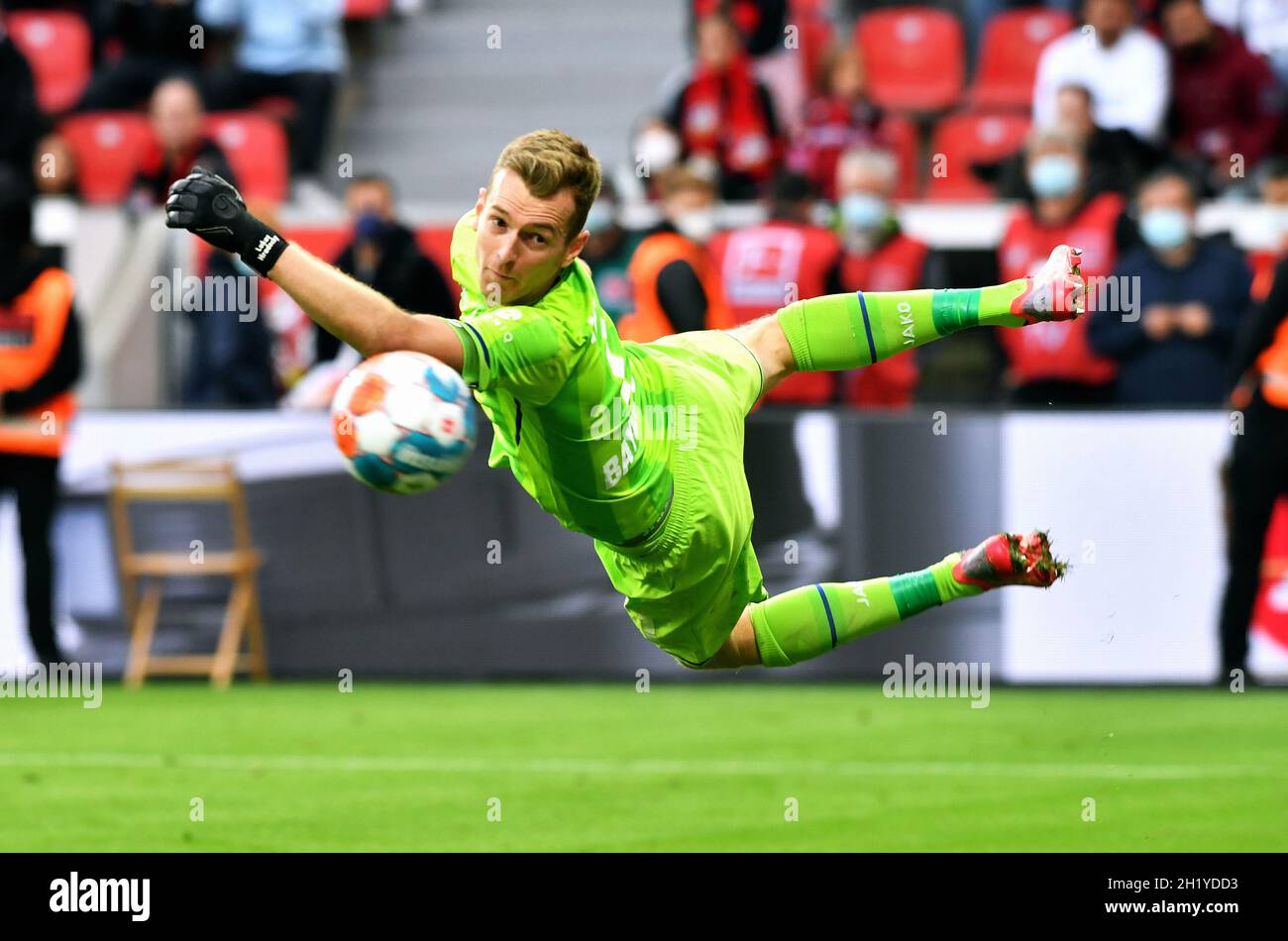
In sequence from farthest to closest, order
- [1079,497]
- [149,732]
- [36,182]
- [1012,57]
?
[1012,57], [36,182], [1079,497], [149,732]

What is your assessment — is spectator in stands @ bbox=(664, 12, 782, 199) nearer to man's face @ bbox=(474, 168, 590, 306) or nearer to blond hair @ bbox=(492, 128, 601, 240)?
blond hair @ bbox=(492, 128, 601, 240)

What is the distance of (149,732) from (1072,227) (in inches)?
233


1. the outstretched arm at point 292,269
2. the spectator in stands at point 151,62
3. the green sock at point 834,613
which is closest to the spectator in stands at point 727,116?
the spectator in stands at point 151,62

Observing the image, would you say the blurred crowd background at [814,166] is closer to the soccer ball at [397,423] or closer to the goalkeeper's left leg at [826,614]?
the goalkeeper's left leg at [826,614]

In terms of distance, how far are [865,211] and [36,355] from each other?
4.93 metres

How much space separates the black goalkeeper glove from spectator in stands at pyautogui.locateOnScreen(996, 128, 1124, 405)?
7.49 meters

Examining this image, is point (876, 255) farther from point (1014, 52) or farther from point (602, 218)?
point (1014, 52)

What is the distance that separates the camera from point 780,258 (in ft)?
39.9

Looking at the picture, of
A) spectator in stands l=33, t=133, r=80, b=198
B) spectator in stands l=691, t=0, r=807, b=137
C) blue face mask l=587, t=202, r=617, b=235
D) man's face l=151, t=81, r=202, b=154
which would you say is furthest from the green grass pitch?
spectator in stands l=691, t=0, r=807, b=137

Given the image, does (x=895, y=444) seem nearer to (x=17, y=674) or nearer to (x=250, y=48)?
(x=17, y=674)

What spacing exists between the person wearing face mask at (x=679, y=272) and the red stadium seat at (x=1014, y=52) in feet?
14.0

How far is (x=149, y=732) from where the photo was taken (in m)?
10.6

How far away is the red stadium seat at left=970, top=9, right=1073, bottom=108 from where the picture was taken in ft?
52.9

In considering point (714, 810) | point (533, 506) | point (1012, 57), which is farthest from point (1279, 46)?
point (714, 810)
